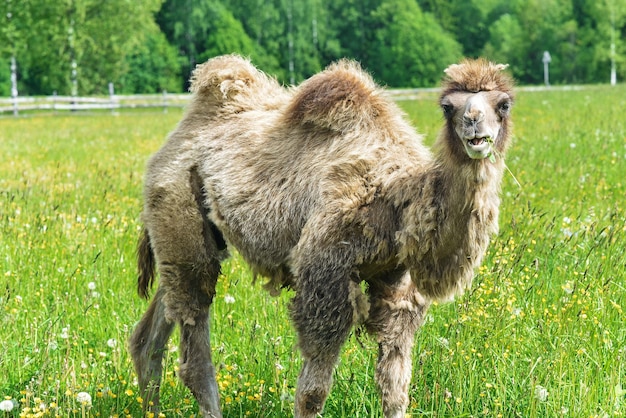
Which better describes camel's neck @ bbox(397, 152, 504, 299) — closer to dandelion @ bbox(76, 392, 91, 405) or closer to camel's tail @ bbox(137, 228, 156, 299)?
dandelion @ bbox(76, 392, 91, 405)

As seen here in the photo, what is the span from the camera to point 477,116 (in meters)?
2.94

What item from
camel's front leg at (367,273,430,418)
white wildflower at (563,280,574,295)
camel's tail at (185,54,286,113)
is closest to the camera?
camel's front leg at (367,273,430,418)

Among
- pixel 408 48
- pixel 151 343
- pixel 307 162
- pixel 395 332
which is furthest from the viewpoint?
pixel 408 48

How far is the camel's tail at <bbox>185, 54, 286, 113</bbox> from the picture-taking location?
4523 mm

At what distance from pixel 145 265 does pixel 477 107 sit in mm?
2501

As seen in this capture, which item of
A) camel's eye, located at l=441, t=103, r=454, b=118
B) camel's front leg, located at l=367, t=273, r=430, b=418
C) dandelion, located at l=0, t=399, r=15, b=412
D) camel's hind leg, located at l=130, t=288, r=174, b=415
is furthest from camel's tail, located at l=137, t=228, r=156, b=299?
camel's eye, located at l=441, t=103, r=454, b=118

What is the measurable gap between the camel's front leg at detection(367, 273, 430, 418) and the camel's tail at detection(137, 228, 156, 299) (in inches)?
62.2

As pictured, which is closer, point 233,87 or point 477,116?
point 477,116

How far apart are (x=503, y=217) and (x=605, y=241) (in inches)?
62.3

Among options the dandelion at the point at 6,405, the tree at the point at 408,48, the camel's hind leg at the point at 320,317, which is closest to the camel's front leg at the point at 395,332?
the camel's hind leg at the point at 320,317

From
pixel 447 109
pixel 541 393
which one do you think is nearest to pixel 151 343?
pixel 541 393

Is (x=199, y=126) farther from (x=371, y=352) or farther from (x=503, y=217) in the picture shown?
(x=503, y=217)

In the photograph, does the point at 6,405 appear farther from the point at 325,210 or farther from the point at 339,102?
the point at 339,102

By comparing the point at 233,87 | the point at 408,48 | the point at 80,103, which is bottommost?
the point at 80,103
